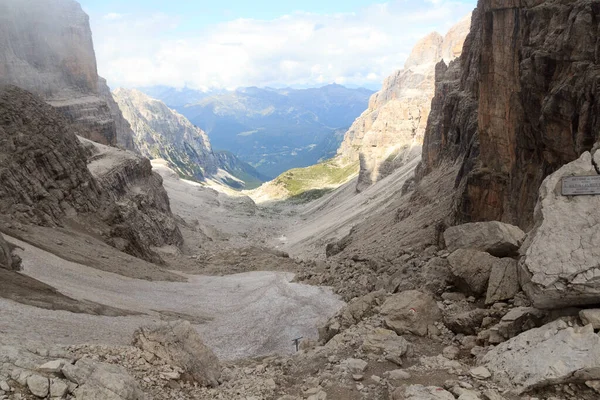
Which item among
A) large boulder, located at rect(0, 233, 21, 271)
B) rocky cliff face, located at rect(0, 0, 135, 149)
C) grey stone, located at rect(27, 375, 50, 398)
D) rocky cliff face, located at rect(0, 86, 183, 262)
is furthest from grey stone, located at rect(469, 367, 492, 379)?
rocky cliff face, located at rect(0, 0, 135, 149)

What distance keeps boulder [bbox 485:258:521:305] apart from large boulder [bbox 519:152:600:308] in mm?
498

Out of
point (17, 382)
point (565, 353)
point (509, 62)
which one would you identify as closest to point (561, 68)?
point (509, 62)

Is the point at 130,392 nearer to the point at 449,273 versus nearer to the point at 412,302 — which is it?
the point at 412,302

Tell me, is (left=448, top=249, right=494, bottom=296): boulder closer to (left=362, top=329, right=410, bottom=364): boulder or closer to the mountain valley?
the mountain valley

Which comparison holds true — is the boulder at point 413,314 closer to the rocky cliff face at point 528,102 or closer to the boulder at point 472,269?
the boulder at point 472,269

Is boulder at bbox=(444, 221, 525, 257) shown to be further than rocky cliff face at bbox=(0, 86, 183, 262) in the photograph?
No

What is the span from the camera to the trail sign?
37.0ft

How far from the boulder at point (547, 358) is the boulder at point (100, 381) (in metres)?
7.51

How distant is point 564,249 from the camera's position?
10.8 metres

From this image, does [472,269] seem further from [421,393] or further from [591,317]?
[421,393]

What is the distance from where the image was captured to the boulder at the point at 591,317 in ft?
32.0

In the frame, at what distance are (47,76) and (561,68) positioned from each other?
97115 millimetres

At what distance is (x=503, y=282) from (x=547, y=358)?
355 centimetres

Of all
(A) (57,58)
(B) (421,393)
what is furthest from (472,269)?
(A) (57,58)
